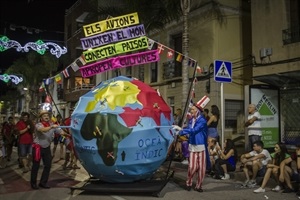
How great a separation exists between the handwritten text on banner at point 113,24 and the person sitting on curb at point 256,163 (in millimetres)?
4650

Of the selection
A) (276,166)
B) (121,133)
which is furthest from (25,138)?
(276,166)

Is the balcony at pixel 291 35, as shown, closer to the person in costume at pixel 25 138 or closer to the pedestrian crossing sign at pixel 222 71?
the pedestrian crossing sign at pixel 222 71

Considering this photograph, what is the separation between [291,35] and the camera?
13094 mm

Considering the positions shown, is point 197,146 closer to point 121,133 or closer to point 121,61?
point 121,133

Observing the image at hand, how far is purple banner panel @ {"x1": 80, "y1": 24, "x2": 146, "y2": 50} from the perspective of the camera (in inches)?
391

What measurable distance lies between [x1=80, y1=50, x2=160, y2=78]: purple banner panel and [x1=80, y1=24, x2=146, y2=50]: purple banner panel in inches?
24.4

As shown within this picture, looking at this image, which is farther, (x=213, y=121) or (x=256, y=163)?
(x=213, y=121)

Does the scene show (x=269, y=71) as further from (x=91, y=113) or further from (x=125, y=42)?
(x=91, y=113)

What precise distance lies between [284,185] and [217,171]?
1.92m

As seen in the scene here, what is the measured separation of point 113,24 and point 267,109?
5.49m

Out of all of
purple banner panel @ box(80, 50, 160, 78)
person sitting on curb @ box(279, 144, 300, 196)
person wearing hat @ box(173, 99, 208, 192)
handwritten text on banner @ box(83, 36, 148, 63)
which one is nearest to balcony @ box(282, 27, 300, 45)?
purple banner panel @ box(80, 50, 160, 78)

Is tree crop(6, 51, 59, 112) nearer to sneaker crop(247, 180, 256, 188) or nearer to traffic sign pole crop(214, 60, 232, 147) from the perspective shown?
traffic sign pole crop(214, 60, 232, 147)

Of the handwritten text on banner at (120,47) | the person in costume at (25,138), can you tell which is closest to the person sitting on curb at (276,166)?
the handwritten text on banner at (120,47)

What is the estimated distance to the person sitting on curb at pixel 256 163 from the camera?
26.7 feet
